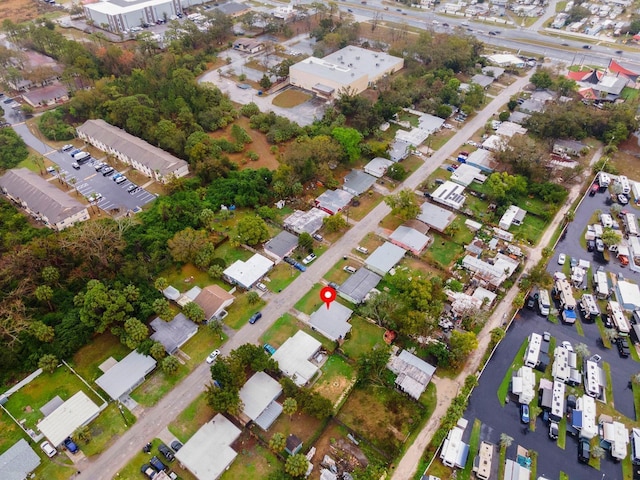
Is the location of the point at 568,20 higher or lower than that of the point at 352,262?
higher

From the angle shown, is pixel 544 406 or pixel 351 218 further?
pixel 351 218

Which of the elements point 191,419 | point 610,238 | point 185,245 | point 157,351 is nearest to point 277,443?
point 191,419

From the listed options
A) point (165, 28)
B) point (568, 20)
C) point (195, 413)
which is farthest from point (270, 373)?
point (568, 20)

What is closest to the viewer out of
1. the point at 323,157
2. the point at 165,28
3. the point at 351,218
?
the point at 351,218

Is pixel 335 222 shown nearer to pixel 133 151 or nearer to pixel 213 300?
pixel 213 300

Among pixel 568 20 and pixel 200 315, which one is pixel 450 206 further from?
pixel 568 20

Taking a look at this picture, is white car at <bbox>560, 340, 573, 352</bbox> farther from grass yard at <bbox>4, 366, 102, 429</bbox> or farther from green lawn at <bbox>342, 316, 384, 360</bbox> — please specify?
grass yard at <bbox>4, 366, 102, 429</bbox>
